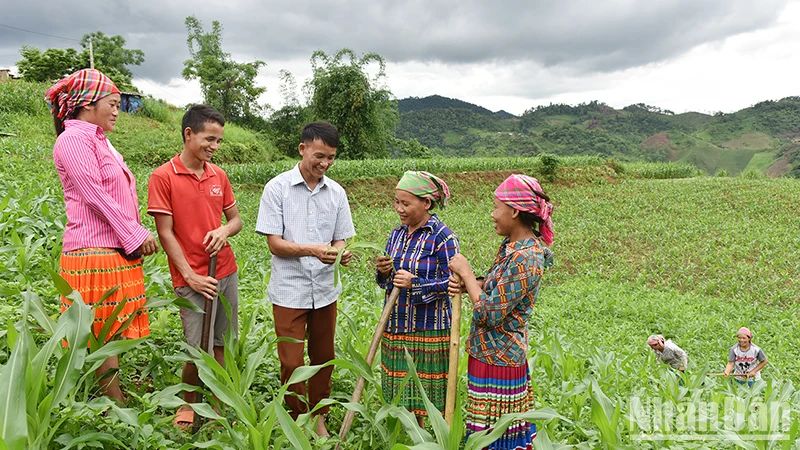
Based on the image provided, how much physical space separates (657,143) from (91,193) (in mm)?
67169

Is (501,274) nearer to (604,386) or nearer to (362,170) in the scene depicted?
(604,386)

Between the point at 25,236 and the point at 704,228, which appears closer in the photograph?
the point at 25,236

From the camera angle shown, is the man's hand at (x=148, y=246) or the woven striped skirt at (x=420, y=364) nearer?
the man's hand at (x=148, y=246)

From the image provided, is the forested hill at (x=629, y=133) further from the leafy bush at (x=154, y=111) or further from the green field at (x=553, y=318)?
the leafy bush at (x=154, y=111)

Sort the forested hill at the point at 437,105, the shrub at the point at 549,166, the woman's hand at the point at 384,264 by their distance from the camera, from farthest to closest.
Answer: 1. the forested hill at the point at 437,105
2. the shrub at the point at 549,166
3. the woman's hand at the point at 384,264

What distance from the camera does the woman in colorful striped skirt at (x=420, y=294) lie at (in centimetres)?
238

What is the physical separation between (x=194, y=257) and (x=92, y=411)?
0.79 meters

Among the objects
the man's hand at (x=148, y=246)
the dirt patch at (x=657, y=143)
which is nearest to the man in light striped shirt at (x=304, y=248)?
the man's hand at (x=148, y=246)

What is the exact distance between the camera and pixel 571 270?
9883mm

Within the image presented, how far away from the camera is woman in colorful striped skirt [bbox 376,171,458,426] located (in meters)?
2.38

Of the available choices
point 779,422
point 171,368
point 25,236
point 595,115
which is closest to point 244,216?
point 25,236

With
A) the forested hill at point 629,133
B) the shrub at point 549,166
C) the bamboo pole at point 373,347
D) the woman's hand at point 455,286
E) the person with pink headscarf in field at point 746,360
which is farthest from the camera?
the forested hill at point 629,133

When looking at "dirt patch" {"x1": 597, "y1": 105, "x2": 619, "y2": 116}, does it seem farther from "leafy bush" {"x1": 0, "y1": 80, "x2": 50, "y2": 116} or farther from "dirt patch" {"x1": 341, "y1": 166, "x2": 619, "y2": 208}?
"leafy bush" {"x1": 0, "y1": 80, "x2": 50, "y2": 116}

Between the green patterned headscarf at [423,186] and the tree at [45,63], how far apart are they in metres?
25.2
